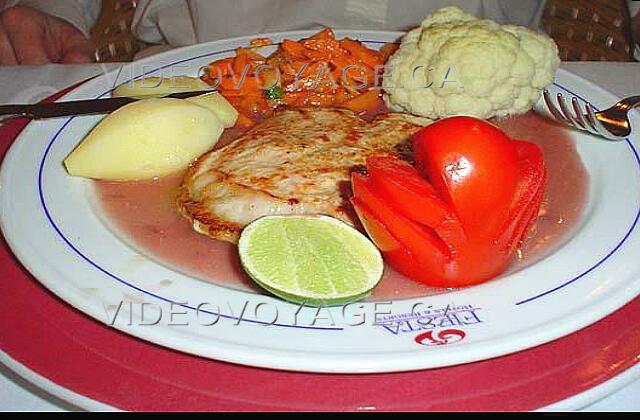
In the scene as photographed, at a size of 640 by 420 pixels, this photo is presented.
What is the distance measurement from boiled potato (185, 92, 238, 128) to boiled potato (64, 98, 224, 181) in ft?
0.36

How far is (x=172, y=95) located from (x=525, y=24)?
1607mm

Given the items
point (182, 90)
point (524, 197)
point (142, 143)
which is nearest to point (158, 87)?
point (182, 90)

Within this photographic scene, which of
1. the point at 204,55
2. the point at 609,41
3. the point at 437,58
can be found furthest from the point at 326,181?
the point at 609,41

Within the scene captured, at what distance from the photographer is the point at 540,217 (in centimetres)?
136

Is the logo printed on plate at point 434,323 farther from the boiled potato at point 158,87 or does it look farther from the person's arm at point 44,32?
the person's arm at point 44,32

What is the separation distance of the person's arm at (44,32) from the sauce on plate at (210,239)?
121 centimetres

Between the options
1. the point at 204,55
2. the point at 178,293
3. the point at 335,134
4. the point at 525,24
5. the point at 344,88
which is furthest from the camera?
the point at 525,24

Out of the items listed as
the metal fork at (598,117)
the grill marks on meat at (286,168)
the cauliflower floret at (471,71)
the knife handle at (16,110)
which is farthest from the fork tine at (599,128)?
the knife handle at (16,110)

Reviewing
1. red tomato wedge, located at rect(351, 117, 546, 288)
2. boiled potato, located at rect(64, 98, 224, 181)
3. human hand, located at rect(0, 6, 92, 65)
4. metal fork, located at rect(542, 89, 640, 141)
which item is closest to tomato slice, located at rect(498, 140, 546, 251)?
red tomato wedge, located at rect(351, 117, 546, 288)

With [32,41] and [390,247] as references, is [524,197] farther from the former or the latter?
[32,41]

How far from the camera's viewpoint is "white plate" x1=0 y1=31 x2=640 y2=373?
0.97 m

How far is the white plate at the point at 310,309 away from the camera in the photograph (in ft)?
3.20

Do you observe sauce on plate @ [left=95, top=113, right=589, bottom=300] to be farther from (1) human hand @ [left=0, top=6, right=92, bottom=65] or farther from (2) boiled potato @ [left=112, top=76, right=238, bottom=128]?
(1) human hand @ [left=0, top=6, right=92, bottom=65]

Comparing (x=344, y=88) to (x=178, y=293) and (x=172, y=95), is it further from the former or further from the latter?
(x=178, y=293)
